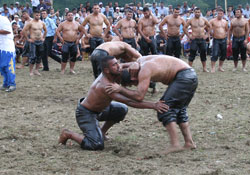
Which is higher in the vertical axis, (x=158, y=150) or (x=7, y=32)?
(x=7, y=32)

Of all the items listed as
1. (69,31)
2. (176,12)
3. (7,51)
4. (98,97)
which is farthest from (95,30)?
(98,97)

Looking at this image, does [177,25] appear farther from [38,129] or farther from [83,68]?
[38,129]

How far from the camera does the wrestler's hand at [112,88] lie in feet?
16.1

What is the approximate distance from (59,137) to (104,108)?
0.81 meters

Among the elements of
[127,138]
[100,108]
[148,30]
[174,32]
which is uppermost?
[100,108]

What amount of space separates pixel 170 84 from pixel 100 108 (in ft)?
3.00

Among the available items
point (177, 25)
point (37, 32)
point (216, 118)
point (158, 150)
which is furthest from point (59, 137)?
point (177, 25)

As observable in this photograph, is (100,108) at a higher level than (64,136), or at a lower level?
higher

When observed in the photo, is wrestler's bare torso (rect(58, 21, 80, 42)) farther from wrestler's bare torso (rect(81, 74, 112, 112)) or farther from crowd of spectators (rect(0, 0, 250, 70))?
wrestler's bare torso (rect(81, 74, 112, 112))

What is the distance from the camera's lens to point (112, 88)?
492 cm

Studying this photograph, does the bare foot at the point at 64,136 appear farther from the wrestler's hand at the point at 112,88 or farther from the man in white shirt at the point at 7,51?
the man in white shirt at the point at 7,51

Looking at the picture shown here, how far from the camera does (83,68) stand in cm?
1439

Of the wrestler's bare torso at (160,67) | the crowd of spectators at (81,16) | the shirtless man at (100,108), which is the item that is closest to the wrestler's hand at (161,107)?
the shirtless man at (100,108)

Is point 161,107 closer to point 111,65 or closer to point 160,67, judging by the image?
point 160,67
